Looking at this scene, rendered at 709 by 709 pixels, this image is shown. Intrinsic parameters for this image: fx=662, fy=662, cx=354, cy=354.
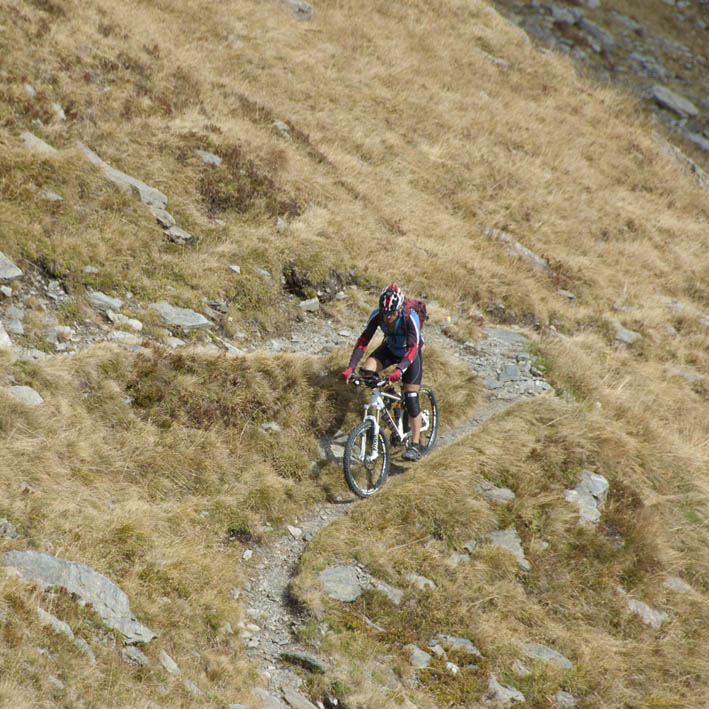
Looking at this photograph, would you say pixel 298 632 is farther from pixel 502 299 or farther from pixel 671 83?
pixel 671 83

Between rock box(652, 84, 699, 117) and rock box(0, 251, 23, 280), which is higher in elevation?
rock box(652, 84, 699, 117)

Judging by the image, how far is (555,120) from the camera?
29875mm

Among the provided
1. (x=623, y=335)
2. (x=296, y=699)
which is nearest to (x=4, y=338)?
(x=296, y=699)

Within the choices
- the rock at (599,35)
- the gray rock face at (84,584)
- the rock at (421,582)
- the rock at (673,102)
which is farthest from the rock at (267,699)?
the rock at (599,35)

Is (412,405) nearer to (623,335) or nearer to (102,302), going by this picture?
(102,302)

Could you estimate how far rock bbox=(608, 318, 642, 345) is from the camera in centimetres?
1925

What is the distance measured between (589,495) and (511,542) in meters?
1.98

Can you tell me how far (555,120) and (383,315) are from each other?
74.6ft

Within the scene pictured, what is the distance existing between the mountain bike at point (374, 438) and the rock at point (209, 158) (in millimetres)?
8388

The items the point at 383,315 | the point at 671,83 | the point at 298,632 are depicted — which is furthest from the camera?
the point at 671,83

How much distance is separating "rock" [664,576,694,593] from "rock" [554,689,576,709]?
120 inches

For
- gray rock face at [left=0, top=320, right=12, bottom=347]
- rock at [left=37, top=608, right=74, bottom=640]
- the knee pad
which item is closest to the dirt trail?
the knee pad

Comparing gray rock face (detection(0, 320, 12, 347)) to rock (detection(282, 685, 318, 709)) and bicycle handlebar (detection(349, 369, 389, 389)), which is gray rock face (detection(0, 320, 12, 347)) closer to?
bicycle handlebar (detection(349, 369, 389, 389))

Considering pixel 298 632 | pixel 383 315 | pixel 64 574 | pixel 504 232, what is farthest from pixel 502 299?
pixel 64 574
